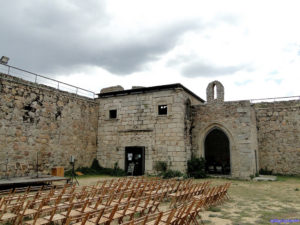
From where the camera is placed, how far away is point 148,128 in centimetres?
1316

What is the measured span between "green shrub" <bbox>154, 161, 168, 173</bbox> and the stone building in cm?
20

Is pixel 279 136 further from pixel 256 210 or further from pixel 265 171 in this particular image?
pixel 256 210

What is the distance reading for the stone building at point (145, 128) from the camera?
10.7 meters

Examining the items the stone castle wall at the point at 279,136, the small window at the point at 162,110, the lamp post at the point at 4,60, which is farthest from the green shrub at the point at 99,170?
the stone castle wall at the point at 279,136

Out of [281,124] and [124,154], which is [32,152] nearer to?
[124,154]

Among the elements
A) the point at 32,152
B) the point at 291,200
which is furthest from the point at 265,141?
the point at 32,152

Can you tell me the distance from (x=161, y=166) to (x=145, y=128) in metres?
2.38

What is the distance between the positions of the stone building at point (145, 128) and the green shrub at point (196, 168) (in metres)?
0.57

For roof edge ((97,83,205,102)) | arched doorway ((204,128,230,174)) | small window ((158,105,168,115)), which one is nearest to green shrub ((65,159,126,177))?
small window ((158,105,168,115))

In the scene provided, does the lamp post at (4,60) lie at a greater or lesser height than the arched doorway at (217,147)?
greater

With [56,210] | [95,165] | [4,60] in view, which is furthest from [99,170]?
[56,210]

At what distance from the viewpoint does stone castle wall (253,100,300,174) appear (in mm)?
13648

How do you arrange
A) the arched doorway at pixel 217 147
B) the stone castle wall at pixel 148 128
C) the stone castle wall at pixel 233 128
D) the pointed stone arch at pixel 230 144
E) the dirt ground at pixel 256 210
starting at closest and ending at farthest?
the dirt ground at pixel 256 210 < the stone castle wall at pixel 233 128 < the pointed stone arch at pixel 230 144 < the stone castle wall at pixel 148 128 < the arched doorway at pixel 217 147

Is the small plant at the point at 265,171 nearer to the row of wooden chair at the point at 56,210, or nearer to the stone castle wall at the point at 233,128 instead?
the stone castle wall at the point at 233,128
